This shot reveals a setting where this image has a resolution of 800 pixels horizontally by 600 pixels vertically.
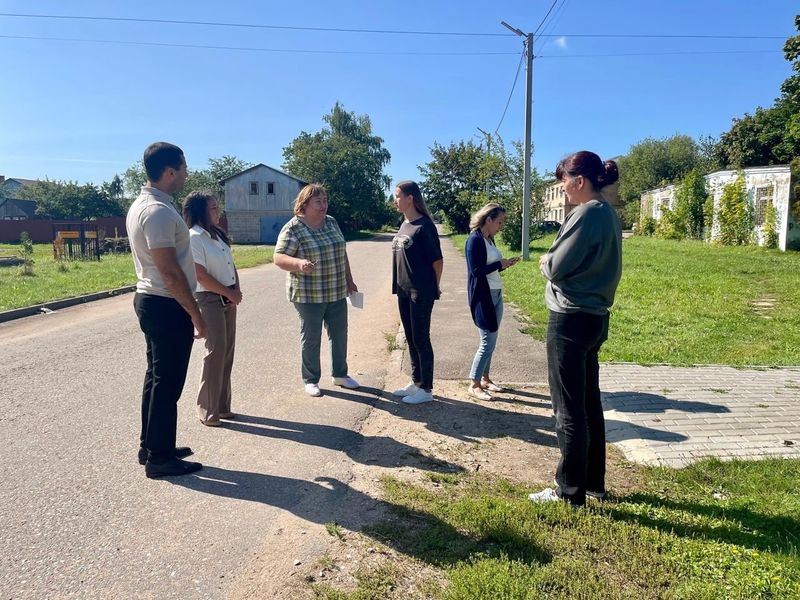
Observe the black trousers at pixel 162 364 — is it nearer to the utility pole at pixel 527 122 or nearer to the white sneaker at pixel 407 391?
the white sneaker at pixel 407 391

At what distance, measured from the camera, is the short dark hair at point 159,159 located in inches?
142

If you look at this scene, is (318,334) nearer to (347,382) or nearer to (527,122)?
(347,382)

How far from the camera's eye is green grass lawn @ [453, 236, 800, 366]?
715cm

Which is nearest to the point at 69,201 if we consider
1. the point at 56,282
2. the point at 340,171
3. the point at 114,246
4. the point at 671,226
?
the point at 340,171

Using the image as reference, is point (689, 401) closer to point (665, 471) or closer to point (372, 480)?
point (665, 471)

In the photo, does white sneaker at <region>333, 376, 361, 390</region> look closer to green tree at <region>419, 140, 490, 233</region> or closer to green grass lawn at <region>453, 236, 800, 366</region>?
green grass lawn at <region>453, 236, 800, 366</region>

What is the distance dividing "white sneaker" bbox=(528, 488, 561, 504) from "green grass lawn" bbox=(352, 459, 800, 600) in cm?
7

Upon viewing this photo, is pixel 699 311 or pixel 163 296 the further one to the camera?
pixel 699 311

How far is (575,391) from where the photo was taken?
3.13 m

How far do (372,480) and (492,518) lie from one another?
915 millimetres

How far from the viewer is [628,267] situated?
16688 millimetres

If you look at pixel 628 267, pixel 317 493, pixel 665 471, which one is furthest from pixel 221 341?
pixel 628 267

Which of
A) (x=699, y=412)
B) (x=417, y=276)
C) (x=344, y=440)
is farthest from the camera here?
(x=417, y=276)

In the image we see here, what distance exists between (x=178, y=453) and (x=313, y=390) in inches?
64.4
